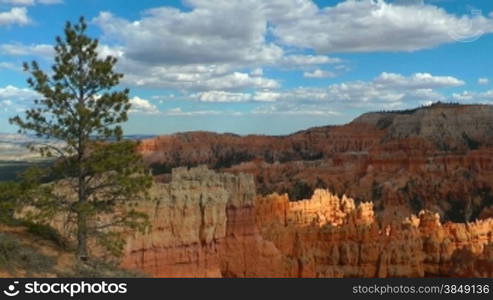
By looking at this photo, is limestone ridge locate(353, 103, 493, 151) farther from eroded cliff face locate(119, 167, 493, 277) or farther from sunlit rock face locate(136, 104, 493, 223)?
eroded cliff face locate(119, 167, 493, 277)

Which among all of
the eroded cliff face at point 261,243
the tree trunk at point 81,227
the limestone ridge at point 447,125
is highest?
the limestone ridge at point 447,125

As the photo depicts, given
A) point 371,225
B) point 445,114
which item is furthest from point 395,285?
point 445,114

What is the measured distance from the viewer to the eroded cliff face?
28781mm

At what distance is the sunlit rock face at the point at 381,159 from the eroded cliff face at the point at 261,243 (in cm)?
2376

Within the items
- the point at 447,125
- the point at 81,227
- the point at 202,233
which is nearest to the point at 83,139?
the point at 81,227

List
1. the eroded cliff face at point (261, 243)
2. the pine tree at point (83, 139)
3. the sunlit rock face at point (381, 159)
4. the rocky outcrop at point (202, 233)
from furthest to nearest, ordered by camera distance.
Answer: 1. the sunlit rock face at point (381, 159)
2. the eroded cliff face at point (261, 243)
3. the rocky outcrop at point (202, 233)
4. the pine tree at point (83, 139)

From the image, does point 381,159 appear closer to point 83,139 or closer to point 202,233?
point 202,233

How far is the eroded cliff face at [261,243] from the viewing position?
28781 mm

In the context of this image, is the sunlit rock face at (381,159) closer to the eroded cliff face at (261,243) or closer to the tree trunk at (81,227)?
→ the eroded cliff face at (261,243)

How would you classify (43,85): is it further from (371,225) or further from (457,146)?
(457,146)

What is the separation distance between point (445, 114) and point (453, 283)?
12044 centimetres

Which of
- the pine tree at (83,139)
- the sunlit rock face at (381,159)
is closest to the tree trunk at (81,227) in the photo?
the pine tree at (83,139)

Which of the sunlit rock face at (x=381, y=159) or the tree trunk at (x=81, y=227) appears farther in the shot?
the sunlit rock face at (x=381, y=159)

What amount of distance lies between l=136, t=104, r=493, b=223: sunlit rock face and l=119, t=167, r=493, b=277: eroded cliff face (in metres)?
23.8
